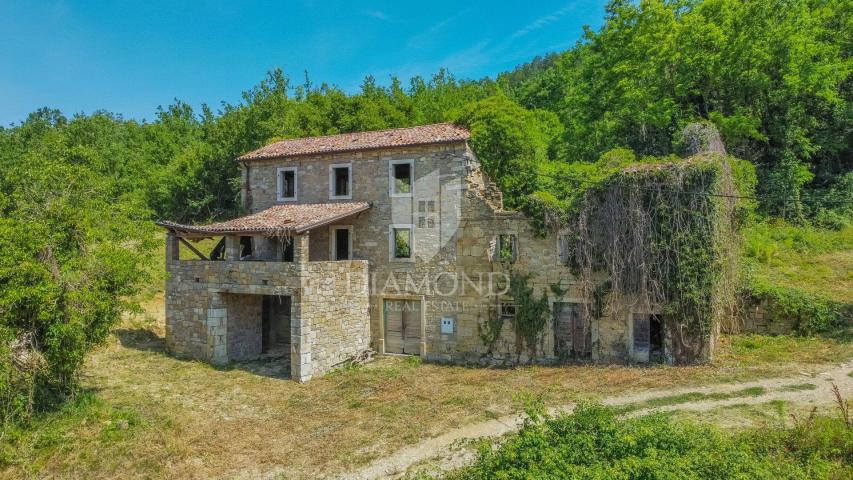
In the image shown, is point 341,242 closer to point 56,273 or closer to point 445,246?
point 445,246

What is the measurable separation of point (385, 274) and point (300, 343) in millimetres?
4192

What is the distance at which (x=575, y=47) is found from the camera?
95.6 feet

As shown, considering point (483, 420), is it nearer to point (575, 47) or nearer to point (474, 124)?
point (474, 124)

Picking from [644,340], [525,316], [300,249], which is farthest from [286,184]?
[644,340]

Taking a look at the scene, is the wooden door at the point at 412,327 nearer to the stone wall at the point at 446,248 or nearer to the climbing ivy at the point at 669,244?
the stone wall at the point at 446,248

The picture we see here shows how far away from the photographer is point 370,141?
1728 centimetres

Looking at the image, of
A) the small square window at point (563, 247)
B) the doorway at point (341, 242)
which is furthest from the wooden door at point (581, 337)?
the doorway at point (341, 242)

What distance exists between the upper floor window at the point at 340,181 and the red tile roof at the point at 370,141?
2.30ft

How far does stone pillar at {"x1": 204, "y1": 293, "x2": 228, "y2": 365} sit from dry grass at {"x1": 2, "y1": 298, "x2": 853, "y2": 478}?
0.65 meters

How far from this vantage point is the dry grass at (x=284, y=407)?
29.2 feet

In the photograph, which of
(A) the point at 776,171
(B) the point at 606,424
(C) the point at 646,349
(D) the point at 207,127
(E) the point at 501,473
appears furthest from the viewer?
(D) the point at 207,127

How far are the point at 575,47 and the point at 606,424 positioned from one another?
90.5 feet

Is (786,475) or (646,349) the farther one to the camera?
(646,349)

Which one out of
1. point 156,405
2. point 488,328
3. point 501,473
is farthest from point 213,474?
point 488,328
